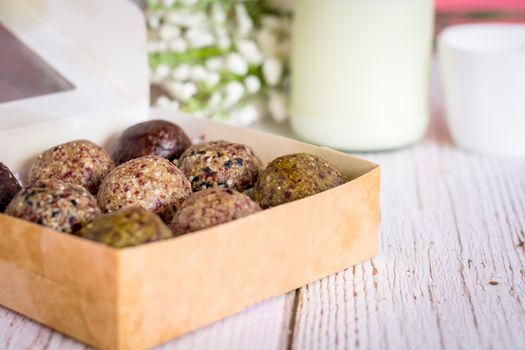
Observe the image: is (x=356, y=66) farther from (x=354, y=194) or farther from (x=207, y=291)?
(x=207, y=291)

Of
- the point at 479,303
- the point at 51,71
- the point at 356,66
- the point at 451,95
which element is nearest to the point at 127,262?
the point at 479,303

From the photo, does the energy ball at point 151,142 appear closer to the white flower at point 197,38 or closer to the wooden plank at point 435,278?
the wooden plank at point 435,278

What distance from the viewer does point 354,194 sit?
4.39 ft

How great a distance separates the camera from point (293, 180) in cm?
133

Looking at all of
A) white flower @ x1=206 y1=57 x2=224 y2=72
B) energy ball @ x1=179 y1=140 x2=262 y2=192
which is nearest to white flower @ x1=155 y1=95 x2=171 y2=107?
white flower @ x1=206 y1=57 x2=224 y2=72

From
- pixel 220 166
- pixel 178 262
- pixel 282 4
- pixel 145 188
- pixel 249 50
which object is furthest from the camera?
pixel 282 4

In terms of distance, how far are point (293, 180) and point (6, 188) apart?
0.45m

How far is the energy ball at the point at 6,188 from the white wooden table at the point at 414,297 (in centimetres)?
19

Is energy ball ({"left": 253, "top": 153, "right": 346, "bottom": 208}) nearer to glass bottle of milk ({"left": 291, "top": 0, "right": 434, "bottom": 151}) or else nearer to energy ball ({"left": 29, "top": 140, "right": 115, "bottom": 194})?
energy ball ({"left": 29, "top": 140, "right": 115, "bottom": 194})

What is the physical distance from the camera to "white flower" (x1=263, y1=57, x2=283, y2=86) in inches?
88.4

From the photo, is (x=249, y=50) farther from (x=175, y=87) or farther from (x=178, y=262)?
(x=178, y=262)

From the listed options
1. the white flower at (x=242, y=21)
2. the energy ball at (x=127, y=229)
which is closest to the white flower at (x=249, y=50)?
the white flower at (x=242, y=21)

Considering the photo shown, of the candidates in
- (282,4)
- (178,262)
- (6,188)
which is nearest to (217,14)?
(282,4)

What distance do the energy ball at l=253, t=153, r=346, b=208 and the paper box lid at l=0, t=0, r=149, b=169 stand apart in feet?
1.79
